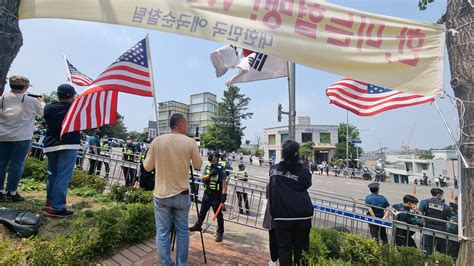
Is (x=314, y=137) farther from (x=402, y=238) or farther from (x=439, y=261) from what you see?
(x=439, y=261)

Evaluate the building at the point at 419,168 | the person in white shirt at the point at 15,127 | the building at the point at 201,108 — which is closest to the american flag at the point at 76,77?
the person in white shirt at the point at 15,127

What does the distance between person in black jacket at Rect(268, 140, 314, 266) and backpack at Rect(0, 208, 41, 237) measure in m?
2.80

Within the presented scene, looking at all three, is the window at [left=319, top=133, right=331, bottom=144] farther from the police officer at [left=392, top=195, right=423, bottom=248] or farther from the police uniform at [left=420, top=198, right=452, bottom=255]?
the police officer at [left=392, top=195, right=423, bottom=248]

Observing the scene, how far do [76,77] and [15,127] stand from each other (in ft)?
15.8

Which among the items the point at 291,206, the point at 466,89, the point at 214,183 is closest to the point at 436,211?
the point at 466,89

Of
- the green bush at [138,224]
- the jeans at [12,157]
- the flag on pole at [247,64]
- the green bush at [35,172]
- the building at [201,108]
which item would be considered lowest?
the green bush at [138,224]

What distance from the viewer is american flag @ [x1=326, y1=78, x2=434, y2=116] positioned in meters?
3.76

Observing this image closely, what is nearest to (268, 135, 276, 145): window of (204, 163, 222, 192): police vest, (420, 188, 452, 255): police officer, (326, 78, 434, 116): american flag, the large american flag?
(420, 188, 452, 255): police officer

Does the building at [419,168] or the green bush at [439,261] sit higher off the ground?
the building at [419,168]

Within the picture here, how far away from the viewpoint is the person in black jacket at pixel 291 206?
10.4 ft

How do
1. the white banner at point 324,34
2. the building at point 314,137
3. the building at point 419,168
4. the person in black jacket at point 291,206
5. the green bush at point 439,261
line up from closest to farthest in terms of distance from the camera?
the white banner at point 324,34 < the person in black jacket at point 291,206 < the green bush at point 439,261 < the building at point 419,168 < the building at point 314,137

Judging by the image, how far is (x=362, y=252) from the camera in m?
4.33

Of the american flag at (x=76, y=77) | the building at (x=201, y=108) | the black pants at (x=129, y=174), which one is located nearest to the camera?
the american flag at (x=76, y=77)

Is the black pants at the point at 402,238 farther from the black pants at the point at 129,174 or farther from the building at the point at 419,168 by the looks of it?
the building at the point at 419,168
